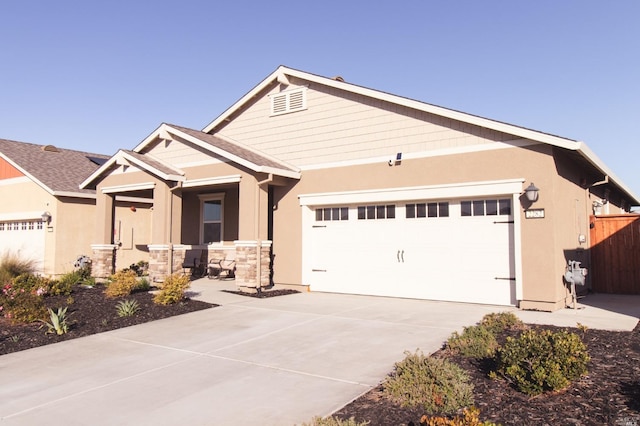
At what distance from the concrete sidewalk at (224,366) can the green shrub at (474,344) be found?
0.42 m

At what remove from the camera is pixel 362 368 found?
6.00 m

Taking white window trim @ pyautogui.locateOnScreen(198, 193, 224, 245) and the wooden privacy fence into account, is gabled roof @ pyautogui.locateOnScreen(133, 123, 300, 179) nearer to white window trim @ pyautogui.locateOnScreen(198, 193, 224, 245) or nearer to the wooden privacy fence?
white window trim @ pyautogui.locateOnScreen(198, 193, 224, 245)

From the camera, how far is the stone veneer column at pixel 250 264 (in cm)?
1277

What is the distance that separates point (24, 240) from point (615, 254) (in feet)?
71.9

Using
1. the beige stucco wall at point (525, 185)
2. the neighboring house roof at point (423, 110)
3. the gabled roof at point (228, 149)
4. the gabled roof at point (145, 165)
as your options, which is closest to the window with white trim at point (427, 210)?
the beige stucco wall at point (525, 185)

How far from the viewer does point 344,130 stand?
42.6 feet

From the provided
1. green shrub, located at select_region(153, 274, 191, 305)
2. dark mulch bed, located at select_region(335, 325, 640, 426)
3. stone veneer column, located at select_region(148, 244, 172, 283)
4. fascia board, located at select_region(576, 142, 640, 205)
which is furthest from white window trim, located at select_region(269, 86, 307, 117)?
dark mulch bed, located at select_region(335, 325, 640, 426)

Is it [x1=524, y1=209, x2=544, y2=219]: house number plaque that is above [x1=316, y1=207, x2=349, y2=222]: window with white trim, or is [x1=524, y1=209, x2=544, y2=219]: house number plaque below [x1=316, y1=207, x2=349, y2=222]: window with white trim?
below

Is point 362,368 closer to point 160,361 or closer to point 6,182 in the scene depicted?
point 160,361

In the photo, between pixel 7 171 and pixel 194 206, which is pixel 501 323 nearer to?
pixel 194 206

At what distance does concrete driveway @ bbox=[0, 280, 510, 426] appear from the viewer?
481 cm

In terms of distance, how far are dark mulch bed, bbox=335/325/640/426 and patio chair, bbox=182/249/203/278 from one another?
43.7 feet

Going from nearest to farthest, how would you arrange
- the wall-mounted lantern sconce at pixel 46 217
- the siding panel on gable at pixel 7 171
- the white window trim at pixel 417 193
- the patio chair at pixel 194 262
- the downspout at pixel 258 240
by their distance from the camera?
the white window trim at pixel 417 193
the downspout at pixel 258 240
the patio chair at pixel 194 262
the wall-mounted lantern sconce at pixel 46 217
the siding panel on gable at pixel 7 171

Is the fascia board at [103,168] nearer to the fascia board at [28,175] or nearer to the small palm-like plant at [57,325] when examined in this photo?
the fascia board at [28,175]
